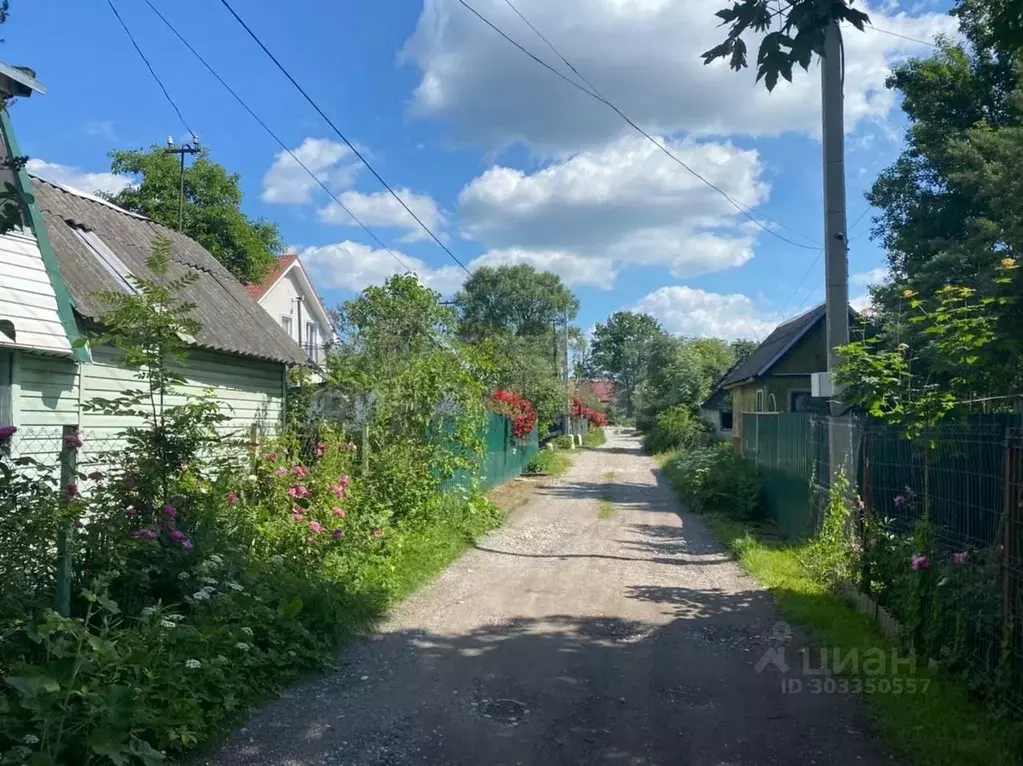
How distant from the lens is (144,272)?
11.2 metres

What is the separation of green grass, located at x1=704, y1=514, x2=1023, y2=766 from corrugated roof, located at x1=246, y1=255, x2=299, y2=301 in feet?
73.4

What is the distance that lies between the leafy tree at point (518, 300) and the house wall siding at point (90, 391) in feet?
142

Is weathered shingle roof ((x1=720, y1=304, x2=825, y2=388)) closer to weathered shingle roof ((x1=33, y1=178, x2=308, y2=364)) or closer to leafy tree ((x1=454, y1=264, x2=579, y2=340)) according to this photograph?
weathered shingle roof ((x1=33, y1=178, x2=308, y2=364))

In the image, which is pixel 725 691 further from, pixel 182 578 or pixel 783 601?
pixel 182 578

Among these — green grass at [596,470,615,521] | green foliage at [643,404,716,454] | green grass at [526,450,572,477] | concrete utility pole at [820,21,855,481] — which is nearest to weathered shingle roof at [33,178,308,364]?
green grass at [596,470,615,521]

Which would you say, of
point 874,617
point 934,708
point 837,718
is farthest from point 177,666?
point 874,617

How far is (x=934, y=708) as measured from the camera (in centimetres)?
476

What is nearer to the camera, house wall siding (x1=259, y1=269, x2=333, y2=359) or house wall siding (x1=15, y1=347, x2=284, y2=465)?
house wall siding (x1=15, y1=347, x2=284, y2=465)

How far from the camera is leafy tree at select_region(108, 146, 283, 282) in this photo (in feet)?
77.4

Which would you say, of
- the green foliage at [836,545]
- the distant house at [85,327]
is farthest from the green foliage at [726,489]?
the distant house at [85,327]

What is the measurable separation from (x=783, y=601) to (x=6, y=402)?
290 inches

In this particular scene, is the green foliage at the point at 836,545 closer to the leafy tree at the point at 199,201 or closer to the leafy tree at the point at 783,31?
the leafy tree at the point at 783,31

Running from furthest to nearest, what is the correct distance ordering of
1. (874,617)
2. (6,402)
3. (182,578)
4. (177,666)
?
(6,402) → (874,617) → (182,578) → (177,666)

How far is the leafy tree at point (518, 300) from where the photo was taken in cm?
5538
